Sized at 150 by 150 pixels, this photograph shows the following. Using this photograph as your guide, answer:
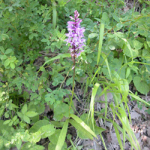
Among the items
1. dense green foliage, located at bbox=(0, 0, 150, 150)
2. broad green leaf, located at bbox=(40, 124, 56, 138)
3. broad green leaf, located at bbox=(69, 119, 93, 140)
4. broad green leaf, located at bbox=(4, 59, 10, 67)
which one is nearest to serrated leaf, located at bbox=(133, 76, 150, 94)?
dense green foliage, located at bbox=(0, 0, 150, 150)

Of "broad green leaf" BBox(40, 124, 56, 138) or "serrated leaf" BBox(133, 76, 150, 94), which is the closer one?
"broad green leaf" BBox(40, 124, 56, 138)

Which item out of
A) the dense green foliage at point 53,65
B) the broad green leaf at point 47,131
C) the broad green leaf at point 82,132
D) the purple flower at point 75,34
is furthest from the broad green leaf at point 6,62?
the broad green leaf at point 82,132

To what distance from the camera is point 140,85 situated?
2363mm

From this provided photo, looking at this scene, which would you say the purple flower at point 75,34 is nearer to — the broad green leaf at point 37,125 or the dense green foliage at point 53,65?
the dense green foliage at point 53,65

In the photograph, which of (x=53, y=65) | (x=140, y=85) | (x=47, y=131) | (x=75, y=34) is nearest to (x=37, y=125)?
(x=47, y=131)

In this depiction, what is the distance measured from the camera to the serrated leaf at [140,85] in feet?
7.72

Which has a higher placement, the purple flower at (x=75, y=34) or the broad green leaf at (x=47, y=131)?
the purple flower at (x=75, y=34)

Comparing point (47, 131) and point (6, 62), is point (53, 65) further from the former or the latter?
point (47, 131)

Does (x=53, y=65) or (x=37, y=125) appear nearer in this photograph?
(x=53, y=65)

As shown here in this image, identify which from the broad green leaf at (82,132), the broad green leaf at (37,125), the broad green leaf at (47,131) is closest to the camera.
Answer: the broad green leaf at (47,131)

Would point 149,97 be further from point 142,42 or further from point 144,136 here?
point 142,42

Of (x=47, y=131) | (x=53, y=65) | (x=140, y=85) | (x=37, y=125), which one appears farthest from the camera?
(x=140, y=85)

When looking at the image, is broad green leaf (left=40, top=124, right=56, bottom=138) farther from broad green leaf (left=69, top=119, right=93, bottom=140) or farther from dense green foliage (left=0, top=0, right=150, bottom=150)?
broad green leaf (left=69, top=119, right=93, bottom=140)

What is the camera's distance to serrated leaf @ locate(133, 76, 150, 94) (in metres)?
2.35
